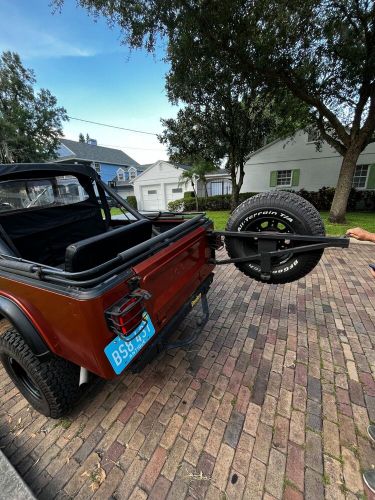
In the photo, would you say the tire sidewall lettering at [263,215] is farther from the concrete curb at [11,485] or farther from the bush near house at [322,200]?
the bush near house at [322,200]

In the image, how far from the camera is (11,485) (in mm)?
1443

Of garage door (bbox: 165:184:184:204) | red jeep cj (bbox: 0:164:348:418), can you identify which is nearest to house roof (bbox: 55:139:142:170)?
garage door (bbox: 165:184:184:204)

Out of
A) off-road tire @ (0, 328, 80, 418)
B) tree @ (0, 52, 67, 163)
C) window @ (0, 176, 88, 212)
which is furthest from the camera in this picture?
tree @ (0, 52, 67, 163)

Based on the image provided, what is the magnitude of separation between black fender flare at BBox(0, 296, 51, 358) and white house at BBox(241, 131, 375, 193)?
1691cm

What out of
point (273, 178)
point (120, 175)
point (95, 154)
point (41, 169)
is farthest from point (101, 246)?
point (95, 154)

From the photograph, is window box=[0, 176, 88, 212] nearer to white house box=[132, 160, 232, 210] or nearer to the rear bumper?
the rear bumper

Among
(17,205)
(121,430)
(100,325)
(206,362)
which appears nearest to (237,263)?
(206,362)

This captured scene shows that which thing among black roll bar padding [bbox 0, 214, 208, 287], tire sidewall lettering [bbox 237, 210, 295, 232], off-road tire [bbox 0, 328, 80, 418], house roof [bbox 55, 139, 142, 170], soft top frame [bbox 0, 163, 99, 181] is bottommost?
off-road tire [bbox 0, 328, 80, 418]

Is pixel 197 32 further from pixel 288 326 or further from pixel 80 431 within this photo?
pixel 80 431

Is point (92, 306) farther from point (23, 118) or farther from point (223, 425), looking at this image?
point (23, 118)

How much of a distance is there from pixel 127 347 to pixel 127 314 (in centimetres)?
26

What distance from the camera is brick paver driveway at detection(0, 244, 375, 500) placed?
4.89 ft

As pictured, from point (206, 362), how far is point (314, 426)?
1039 millimetres

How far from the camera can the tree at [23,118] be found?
19.8 meters
